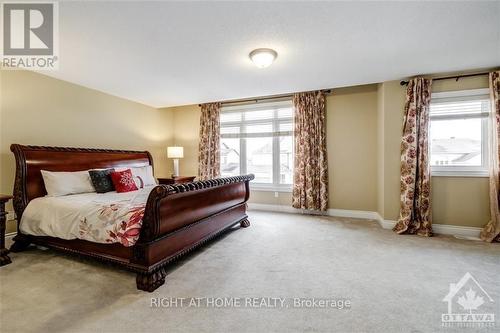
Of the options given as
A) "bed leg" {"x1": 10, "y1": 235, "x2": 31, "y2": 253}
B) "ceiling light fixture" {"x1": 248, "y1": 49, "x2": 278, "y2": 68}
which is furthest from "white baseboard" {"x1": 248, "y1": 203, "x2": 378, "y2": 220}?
"bed leg" {"x1": 10, "y1": 235, "x2": 31, "y2": 253}

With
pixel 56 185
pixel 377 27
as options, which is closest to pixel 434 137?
pixel 377 27

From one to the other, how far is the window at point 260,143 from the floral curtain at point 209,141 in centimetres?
18

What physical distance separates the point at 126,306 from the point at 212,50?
266cm

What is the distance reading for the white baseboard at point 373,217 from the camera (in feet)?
11.1

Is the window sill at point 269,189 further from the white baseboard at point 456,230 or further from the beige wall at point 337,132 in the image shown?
the white baseboard at point 456,230

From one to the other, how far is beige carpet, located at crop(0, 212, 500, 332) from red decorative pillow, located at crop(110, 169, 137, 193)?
109 centimetres

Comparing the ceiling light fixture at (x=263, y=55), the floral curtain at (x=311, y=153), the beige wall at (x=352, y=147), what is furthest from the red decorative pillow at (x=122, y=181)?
the beige wall at (x=352, y=147)

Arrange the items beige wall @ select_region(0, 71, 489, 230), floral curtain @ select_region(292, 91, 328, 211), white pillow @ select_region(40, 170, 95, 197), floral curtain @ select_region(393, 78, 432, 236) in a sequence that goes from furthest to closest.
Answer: floral curtain @ select_region(292, 91, 328, 211), floral curtain @ select_region(393, 78, 432, 236), beige wall @ select_region(0, 71, 489, 230), white pillow @ select_region(40, 170, 95, 197)

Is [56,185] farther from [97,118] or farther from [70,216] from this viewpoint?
[97,118]

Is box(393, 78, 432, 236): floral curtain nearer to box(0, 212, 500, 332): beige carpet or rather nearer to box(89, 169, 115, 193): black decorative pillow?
box(0, 212, 500, 332): beige carpet

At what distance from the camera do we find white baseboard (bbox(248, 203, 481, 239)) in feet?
11.1

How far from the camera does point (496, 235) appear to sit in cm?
310

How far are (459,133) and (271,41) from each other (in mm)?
3210

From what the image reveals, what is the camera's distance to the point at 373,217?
424cm
